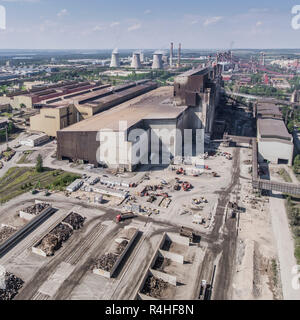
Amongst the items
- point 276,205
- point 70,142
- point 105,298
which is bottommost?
point 105,298

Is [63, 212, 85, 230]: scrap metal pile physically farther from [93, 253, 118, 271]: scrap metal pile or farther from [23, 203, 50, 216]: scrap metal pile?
[93, 253, 118, 271]: scrap metal pile

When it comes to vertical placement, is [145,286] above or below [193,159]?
below

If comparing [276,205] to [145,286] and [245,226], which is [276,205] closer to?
[245,226]

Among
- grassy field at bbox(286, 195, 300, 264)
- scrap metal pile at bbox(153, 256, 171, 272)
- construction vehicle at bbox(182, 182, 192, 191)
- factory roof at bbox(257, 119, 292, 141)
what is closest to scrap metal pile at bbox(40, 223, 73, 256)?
scrap metal pile at bbox(153, 256, 171, 272)

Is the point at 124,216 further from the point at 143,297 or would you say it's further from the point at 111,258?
the point at 143,297

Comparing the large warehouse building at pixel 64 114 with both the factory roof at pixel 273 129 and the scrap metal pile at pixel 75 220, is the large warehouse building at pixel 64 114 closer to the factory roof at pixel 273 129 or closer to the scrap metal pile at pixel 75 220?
the scrap metal pile at pixel 75 220

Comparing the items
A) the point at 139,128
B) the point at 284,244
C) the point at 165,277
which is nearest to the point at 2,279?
the point at 165,277

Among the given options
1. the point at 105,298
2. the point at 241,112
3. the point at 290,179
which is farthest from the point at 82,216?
the point at 241,112

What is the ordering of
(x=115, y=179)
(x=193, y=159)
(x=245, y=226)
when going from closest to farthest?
(x=245, y=226) < (x=115, y=179) < (x=193, y=159)
